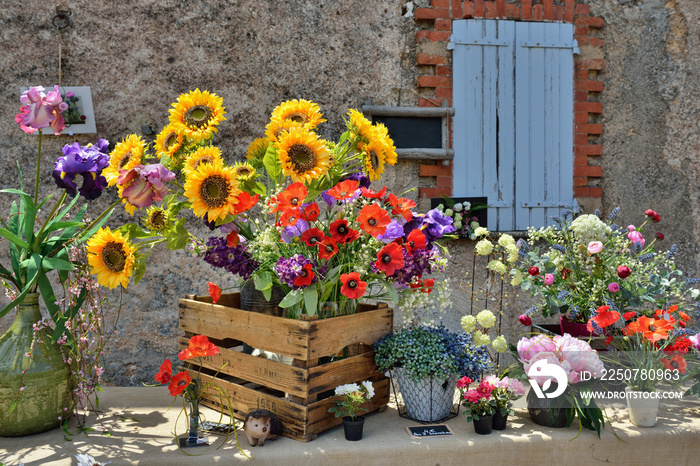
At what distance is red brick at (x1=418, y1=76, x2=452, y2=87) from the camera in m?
2.63

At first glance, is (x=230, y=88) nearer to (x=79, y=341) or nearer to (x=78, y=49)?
(x=78, y=49)

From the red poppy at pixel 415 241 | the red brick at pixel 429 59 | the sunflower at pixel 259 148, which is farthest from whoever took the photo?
the red brick at pixel 429 59

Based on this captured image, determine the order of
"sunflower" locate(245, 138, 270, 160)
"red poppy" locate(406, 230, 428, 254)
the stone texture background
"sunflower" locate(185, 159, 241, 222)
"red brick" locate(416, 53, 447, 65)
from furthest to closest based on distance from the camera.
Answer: "red brick" locate(416, 53, 447, 65) < the stone texture background < "sunflower" locate(245, 138, 270, 160) < "red poppy" locate(406, 230, 428, 254) < "sunflower" locate(185, 159, 241, 222)

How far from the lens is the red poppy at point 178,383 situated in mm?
1305

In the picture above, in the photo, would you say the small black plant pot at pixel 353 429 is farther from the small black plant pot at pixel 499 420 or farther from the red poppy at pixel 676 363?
the red poppy at pixel 676 363

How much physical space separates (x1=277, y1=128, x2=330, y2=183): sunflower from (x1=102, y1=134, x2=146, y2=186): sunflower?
37 centimetres

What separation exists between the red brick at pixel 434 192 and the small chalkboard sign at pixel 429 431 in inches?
55.4

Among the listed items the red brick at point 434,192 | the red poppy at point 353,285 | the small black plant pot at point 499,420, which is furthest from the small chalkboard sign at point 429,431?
the red brick at point 434,192

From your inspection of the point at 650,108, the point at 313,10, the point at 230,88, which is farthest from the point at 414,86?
the point at 650,108

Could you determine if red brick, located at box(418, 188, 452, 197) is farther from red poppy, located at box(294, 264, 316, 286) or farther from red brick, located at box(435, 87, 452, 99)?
red poppy, located at box(294, 264, 316, 286)

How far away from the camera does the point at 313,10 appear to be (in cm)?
258

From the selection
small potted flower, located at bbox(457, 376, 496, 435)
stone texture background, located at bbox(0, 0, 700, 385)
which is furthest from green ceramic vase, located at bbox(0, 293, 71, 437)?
small potted flower, located at bbox(457, 376, 496, 435)

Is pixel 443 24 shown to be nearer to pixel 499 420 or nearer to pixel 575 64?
pixel 575 64

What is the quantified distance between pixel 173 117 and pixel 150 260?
126cm
